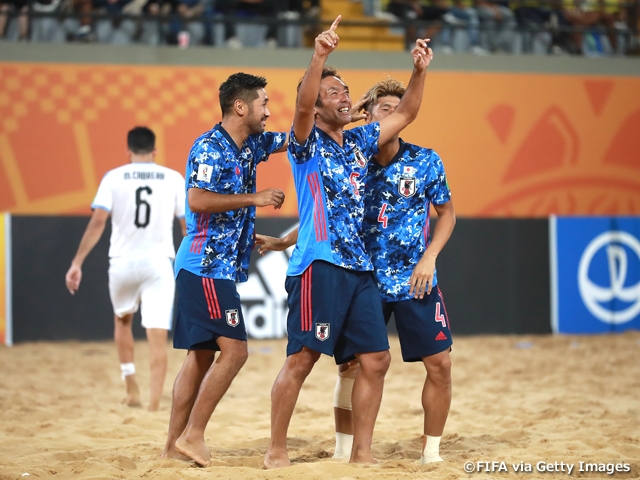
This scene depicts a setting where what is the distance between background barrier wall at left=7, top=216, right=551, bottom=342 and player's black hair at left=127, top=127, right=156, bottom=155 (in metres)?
4.32

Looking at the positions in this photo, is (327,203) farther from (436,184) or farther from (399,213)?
(436,184)

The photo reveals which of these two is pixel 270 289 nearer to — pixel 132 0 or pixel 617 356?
pixel 617 356

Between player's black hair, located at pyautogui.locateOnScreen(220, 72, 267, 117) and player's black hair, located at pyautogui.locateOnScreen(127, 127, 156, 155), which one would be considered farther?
player's black hair, located at pyautogui.locateOnScreen(127, 127, 156, 155)

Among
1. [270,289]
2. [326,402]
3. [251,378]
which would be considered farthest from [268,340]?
[326,402]

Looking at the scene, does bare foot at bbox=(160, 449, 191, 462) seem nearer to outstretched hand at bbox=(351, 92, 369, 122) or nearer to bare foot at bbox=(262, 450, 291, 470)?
bare foot at bbox=(262, 450, 291, 470)

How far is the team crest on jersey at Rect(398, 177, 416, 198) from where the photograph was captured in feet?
15.8

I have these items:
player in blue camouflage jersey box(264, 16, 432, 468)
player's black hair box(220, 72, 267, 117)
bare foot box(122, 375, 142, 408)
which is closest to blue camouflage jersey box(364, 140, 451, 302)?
player in blue camouflage jersey box(264, 16, 432, 468)

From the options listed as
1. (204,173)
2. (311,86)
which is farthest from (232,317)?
(311,86)

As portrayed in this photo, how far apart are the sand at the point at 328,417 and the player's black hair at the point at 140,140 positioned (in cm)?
226

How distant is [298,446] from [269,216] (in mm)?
6380

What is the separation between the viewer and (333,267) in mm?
4473

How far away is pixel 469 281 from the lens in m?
11.9

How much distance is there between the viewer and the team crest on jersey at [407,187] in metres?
4.82

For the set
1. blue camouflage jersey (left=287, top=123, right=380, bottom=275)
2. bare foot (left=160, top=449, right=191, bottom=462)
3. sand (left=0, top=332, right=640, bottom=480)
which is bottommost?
sand (left=0, top=332, right=640, bottom=480)
